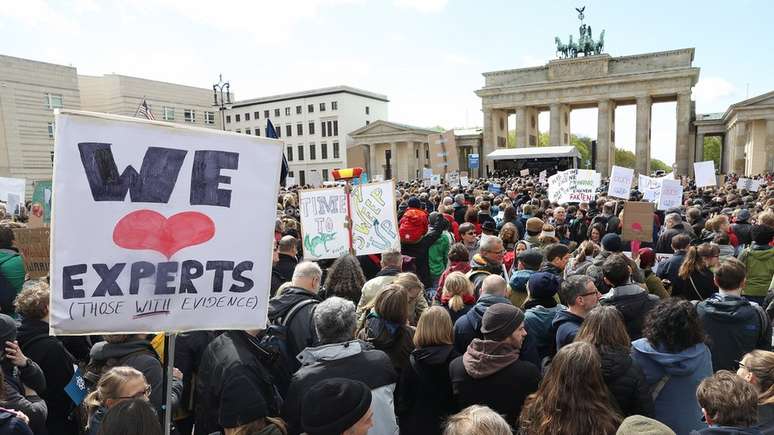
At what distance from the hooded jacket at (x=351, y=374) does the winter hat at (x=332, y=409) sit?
1.96ft

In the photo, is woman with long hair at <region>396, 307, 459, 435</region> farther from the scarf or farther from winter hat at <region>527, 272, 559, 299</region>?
Result: winter hat at <region>527, 272, 559, 299</region>

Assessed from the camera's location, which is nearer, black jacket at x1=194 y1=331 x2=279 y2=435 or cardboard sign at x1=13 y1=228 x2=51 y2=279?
black jacket at x1=194 y1=331 x2=279 y2=435

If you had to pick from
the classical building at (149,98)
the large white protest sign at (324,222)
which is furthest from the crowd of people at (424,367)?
the classical building at (149,98)

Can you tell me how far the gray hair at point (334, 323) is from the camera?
10.5 feet

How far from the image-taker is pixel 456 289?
4.44 meters

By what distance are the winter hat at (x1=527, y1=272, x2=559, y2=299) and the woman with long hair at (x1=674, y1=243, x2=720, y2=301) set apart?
2251mm

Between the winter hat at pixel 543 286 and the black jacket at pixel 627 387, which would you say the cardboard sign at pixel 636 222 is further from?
the black jacket at pixel 627 387

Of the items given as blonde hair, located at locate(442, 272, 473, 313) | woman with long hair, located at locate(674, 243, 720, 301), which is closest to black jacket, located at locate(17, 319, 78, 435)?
blonde hair, located at locate(442, 272, 473, 313)

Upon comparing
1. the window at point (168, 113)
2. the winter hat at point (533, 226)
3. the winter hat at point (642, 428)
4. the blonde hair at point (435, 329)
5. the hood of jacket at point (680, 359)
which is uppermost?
the window at point (168, 113)

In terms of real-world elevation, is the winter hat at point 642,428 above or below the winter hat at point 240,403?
above

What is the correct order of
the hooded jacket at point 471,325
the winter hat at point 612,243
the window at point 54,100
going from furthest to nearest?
the window at point 54,100 → the winter hat at point 612,243 → the hooded jacket at point 471,325

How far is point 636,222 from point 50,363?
7438 mm

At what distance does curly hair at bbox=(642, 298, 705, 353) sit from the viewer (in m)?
3.16

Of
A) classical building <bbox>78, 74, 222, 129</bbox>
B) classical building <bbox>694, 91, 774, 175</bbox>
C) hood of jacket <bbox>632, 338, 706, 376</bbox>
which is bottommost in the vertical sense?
hood of jacket <bbox>632, 338, 706, 376</bbox>
